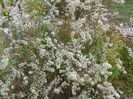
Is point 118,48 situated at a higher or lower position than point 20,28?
lower

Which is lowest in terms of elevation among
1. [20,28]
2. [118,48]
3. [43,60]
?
[118,48]

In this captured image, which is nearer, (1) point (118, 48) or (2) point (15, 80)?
(2) point (15, 80)

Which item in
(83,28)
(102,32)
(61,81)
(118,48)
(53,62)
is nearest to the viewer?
(53,62)

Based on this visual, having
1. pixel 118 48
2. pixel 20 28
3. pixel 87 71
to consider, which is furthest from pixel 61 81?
pixel 118 48

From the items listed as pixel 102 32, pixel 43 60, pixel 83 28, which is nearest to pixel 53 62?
pixel 43 60

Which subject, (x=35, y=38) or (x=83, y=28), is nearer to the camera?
(x=35, y=38)

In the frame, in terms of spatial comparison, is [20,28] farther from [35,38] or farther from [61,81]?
[61,81]

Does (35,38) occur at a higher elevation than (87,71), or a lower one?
higher

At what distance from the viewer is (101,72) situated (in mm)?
4801

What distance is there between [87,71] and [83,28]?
30.2 inches

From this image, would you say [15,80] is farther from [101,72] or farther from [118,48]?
[118,48]

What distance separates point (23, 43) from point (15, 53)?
0.14m

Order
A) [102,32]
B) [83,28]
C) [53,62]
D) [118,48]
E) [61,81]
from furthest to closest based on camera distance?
[118,48]
[102,32]
[83,28]
[61,81]
[53,62]

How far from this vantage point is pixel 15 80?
4957 millimetres
